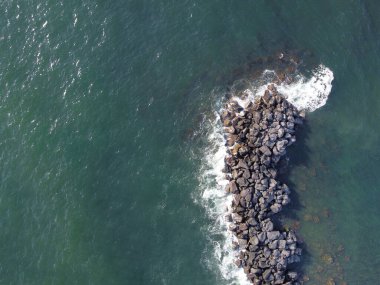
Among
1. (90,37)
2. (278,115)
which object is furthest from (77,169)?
(278,115)

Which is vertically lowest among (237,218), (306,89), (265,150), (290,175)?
(237,218)

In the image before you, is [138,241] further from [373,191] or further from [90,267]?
[373,191]

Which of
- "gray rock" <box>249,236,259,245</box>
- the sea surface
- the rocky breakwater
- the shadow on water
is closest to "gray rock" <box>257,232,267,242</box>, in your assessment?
the rocky breakwater

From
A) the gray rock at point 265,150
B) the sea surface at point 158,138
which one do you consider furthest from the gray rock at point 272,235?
the gray rock at point 265,150

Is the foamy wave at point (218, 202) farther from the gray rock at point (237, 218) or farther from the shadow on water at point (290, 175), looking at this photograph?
the shadow on water at point (290, 175)

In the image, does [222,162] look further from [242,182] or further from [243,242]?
[243,242]

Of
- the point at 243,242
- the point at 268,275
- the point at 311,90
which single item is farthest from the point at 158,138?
the point at 268,275

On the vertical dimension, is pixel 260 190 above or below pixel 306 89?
below
